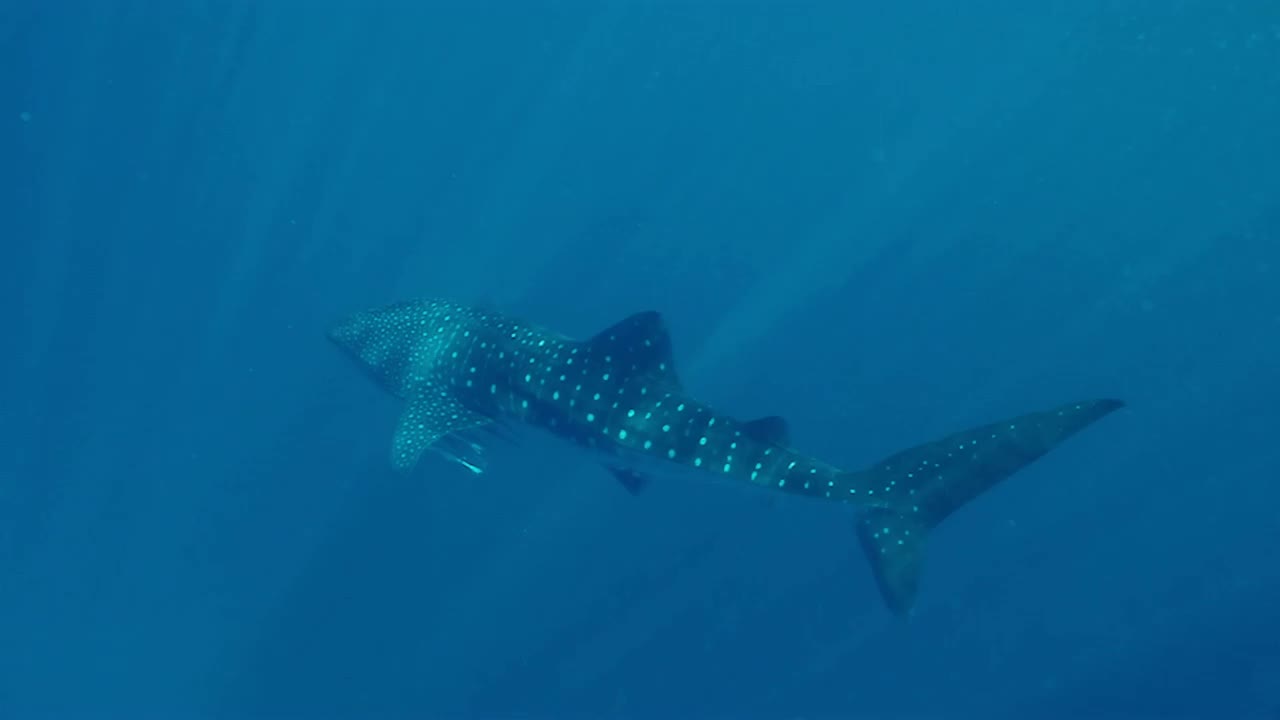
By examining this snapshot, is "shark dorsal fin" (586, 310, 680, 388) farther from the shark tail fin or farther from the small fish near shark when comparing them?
the shark tail fin

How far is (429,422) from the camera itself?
816 cm

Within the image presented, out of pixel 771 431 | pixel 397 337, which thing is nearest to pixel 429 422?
pixel 397 337

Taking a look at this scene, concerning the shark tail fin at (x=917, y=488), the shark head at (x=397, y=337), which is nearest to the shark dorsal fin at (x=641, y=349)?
the shark tail fin at (x=917, y=488)

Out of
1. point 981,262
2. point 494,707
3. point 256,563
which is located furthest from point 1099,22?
point 256,563

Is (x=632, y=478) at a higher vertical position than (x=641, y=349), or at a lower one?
lower

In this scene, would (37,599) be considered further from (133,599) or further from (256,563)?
(256,563)

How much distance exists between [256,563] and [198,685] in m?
2.48

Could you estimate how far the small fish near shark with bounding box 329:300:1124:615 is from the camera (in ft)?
17.9

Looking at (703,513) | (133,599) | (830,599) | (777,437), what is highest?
(777,437)

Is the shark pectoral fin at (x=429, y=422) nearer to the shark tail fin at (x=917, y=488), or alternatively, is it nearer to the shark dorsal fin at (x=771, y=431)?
the shark dorsal fin at (x=771, y=431)

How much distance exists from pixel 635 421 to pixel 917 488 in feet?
7.77

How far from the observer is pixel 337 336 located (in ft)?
32.1

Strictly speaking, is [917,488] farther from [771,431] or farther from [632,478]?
[632,478]

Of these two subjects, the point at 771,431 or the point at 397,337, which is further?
the point at 397,337
